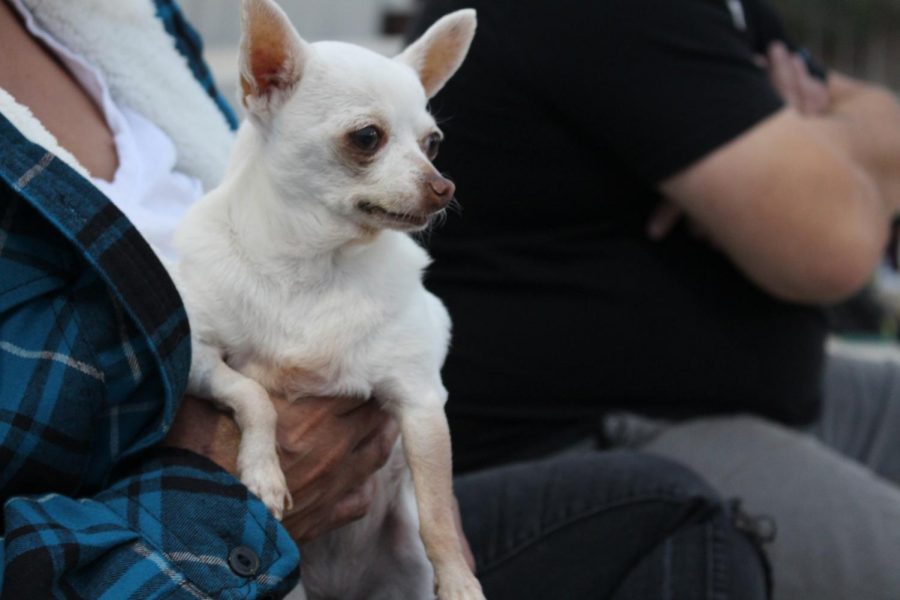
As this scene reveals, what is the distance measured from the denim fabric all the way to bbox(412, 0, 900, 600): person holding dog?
0.24 m

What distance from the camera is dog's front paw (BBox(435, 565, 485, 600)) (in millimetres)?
826

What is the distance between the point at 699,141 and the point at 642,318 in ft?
0.75

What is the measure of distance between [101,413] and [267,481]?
0.42 ft

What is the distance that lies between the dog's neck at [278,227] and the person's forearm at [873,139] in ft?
2.87

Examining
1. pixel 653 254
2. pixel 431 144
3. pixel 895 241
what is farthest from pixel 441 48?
pixel 895 241

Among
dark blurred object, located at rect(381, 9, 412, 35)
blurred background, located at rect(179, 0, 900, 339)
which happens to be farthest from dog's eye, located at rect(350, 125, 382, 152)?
dark blurred object, located at rect(381, 9, 412, 35)

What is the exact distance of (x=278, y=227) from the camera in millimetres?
864

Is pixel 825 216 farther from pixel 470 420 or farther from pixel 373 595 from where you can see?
pixel 373 595

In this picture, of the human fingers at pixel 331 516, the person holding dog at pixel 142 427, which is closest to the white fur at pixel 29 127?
the person holding dog at pixel 142 427

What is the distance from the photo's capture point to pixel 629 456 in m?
1.20

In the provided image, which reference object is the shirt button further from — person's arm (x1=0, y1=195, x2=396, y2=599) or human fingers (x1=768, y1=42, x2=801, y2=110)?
human fingers (x1=768, y1=42, x2=801, y2=110)

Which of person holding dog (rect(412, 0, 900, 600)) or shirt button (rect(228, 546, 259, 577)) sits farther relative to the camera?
person holding dog (rect(412, 0, 900, 600))

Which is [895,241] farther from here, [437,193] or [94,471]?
[94,471]

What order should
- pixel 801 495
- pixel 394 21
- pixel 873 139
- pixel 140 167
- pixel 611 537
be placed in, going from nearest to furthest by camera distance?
pixel 140 167
pixel 611 537
pixel 801 495
pixel 873 139
pixel 394 21
